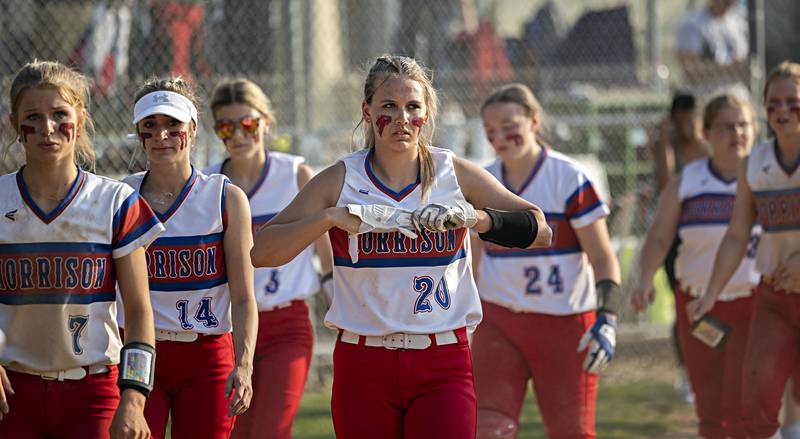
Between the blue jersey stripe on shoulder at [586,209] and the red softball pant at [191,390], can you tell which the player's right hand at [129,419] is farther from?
the blue jersey stripe on shoulder at [586,209]

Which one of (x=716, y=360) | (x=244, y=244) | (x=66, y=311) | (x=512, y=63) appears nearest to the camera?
(x=66, y=311)

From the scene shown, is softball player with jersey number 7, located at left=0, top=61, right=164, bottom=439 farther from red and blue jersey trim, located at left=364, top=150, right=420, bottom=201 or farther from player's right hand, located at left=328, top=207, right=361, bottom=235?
red and blue jersey trim, located at left=364, top=150, right=420, bottom=201

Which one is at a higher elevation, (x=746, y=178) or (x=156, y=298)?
(x=746, y=178)

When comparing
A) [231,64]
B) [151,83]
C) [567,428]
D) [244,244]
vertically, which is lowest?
[567,428]

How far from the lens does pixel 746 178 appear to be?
577 centimetres

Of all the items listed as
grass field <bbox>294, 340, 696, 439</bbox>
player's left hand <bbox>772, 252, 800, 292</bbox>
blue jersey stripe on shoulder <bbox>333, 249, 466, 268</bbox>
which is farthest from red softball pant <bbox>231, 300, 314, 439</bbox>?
grass field <bbox>294, 340, 696, 439</bbox>

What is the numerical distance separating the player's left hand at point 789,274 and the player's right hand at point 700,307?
16.0 inches

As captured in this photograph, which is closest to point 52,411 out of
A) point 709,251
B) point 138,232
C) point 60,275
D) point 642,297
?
point 60,275

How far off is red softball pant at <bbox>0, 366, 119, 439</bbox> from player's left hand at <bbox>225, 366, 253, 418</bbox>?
0.53 meters

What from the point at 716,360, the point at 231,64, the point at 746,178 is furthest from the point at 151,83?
the point at 231,64

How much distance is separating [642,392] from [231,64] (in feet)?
14.6

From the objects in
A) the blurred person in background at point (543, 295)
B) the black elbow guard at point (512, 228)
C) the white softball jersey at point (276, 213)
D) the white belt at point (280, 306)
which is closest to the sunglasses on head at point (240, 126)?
the white softball jersey at point (276, 213)

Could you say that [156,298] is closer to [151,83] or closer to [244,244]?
[244,244]

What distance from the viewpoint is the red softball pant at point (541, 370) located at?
211 inches
